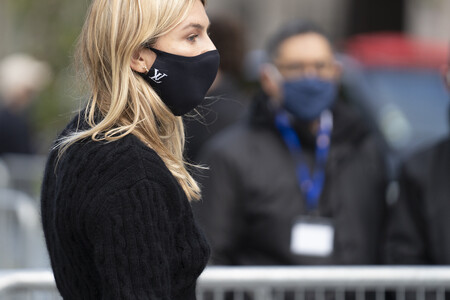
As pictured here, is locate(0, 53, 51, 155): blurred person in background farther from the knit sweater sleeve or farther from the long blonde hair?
the knit sweater sleeve

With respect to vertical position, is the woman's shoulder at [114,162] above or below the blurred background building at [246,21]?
above

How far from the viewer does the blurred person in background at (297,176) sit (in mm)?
3811

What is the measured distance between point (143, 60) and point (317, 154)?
195 cm

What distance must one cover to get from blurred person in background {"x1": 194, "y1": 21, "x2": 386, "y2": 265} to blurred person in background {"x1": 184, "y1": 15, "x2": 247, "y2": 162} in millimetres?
738

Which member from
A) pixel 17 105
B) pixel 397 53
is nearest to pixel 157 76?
pixel 397 53

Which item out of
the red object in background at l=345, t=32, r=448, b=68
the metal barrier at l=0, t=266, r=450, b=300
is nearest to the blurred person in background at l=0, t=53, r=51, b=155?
the red object in background at l=345, t=32, r=448, b=68

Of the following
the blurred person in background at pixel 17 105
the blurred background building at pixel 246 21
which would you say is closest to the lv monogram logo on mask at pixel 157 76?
the blurred person in background at pixel 17 105

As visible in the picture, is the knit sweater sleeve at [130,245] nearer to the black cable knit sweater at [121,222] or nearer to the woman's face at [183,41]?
the black cable knit sweater at [121,222]

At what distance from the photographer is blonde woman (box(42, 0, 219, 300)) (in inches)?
79.1

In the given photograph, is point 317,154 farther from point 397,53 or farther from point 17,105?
point 17,105

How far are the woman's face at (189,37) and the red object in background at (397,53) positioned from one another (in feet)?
16.3

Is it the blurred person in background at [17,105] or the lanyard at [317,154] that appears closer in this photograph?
the lanyard at [317,154]

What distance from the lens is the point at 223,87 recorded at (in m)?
5.25

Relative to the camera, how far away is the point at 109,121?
2.07 meters
